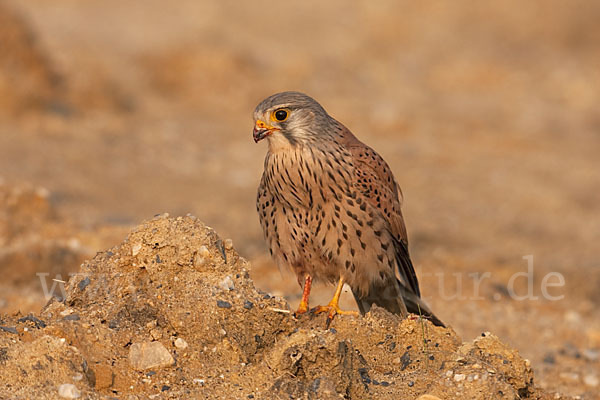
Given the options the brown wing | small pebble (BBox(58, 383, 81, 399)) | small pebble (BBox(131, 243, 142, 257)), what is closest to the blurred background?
the brown wing

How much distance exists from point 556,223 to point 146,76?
7.28 metres

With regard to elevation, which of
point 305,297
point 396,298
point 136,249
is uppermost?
point 396,298

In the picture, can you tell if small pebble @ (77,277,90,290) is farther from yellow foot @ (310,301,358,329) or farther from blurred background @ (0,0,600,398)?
blurred background @ (0,0,600,398)

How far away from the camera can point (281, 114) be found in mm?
5199

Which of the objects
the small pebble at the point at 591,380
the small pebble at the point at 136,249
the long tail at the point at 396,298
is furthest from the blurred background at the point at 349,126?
the small pebble at the point at 136,249

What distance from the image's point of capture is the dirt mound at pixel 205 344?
12.2 feet

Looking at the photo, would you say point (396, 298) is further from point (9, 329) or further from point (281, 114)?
point (9, 329)

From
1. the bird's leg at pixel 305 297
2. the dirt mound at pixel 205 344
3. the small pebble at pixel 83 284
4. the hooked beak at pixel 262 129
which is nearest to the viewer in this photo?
the dirt mound at pixel 205 344

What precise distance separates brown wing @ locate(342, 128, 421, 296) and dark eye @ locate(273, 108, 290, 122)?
44 centimetres

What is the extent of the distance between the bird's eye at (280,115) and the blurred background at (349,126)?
1.96 metres

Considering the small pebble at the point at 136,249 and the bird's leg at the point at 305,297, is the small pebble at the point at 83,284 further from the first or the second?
the bird's leg at the point at 305,297

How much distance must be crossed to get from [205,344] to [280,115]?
1647 millimetres

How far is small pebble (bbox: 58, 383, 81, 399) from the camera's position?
11.4 ft

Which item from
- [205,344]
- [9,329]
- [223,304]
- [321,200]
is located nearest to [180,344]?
[205,344]
